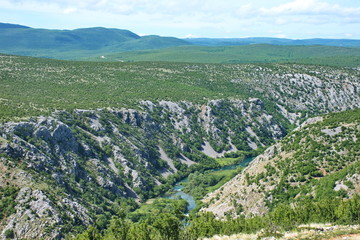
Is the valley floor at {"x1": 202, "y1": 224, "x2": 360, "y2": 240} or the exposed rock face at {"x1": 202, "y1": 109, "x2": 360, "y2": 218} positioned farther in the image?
the exposed rock face at {"x1": 202, "y1": 109, "x2": 360, "y2": 218}

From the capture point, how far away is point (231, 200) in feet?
245

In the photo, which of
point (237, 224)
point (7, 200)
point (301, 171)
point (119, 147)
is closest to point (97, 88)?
point (119, 147)

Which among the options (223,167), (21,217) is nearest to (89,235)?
(21,217)

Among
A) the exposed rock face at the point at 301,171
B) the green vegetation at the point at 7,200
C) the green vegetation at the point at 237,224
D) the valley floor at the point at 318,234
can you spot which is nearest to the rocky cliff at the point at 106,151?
the green vegetation at the point at 7,200

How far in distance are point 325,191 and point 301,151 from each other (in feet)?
57.0

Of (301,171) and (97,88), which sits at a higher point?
(97,88)

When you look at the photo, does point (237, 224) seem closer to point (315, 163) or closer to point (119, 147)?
point (315, 163)

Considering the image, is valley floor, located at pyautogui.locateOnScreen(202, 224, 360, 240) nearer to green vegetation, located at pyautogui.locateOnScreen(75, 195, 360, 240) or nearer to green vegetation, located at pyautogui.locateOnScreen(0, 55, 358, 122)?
green vegetation, located at pyautogui.locateOnScreen(75, 195, 360, 240)

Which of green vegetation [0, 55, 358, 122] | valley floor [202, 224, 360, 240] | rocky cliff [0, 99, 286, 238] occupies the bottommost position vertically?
rocky cliff [0, 99, 286, 238]

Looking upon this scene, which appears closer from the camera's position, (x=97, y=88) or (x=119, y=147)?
(x=119, y=147)

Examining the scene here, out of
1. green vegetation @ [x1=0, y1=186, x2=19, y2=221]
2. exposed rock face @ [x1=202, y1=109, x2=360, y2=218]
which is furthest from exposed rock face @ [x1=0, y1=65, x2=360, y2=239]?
exposed rock face @ [x1=202, y1=109, x2=360, y2=218]

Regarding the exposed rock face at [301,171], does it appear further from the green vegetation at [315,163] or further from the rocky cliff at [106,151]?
the rocky cliff at [106,151]

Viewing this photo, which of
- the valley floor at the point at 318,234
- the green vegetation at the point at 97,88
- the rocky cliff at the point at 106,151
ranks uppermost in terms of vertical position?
the green vegetation at the point at 97,88

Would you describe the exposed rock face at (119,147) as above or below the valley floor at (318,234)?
below
